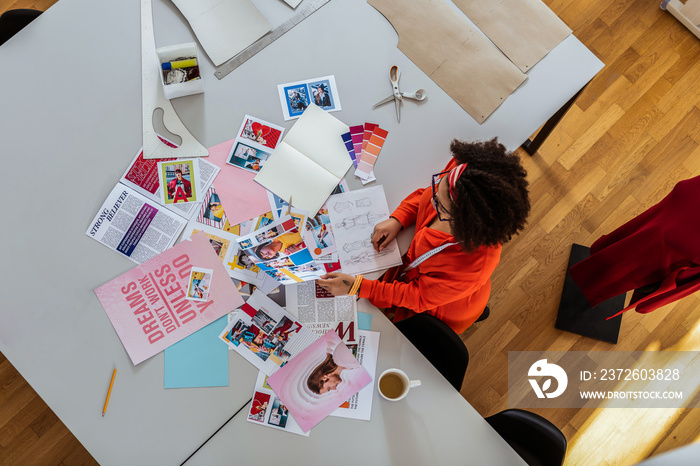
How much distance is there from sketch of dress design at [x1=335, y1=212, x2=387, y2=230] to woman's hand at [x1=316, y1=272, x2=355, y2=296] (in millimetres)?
185

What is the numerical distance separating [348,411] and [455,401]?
1.16ft

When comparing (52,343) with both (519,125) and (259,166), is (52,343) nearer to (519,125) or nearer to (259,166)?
(259,166)

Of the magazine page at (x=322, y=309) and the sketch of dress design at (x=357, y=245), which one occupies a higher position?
the sketch of dress design at (x=357, y=245)

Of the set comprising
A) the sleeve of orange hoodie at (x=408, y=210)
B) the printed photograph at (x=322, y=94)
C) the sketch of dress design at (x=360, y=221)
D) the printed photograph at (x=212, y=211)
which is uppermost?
the printed photograph at (x=322, y=94)

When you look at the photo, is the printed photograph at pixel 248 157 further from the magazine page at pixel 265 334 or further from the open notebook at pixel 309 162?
the magazine page at pixel 265 334

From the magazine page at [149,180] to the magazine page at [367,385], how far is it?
0.72m

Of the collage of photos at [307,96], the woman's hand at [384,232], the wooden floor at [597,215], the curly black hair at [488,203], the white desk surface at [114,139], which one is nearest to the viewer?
the curly black hair at [488,203]

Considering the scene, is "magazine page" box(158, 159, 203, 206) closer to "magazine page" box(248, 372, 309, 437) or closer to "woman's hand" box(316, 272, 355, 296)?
Answer: "woman's hand" box(316, 272, 355, 296)

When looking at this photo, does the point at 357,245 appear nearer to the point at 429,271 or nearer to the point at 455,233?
the point at 429,271

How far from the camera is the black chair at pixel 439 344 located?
150cm

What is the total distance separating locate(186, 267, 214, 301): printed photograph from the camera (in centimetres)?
143

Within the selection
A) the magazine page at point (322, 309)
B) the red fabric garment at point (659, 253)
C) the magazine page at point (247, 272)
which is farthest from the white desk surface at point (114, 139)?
the red fabric garment at point (659, 253)

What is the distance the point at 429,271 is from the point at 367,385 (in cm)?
42

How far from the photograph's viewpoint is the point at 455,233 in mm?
1277
